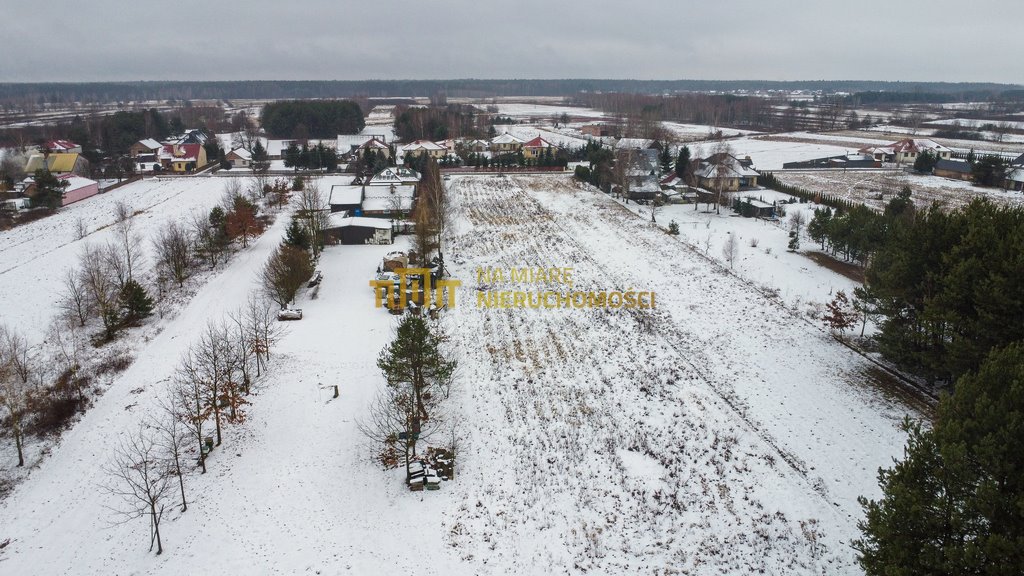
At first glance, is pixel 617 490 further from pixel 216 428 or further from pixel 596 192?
pixel 596 192

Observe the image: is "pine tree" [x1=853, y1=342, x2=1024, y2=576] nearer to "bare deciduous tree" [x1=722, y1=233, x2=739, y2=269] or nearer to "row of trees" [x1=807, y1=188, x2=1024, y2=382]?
"row of trees" [x1=807, y1=188, x2=1024, y2=382]

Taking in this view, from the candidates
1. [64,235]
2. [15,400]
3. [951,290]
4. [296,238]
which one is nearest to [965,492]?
[951,290]

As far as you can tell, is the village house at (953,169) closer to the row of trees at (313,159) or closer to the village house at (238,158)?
the row of trees at (313,159)

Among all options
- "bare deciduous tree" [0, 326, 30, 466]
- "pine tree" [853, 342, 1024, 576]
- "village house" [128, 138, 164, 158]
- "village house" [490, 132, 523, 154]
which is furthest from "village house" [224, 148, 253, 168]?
"pine tree" [853, 342, 1024, 576]

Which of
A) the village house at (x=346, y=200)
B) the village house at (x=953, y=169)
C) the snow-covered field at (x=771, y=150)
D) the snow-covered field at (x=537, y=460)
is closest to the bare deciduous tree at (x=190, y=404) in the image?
the snow-covered field at (x=537, y=460)

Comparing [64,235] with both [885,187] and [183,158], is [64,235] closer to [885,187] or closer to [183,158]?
[183,158]
